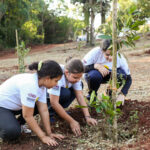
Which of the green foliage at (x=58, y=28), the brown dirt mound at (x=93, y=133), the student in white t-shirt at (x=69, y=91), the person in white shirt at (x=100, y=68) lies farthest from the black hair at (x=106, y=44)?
the green foliage at (x=58, y=28)

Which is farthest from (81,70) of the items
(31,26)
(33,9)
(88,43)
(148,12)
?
(33,9)

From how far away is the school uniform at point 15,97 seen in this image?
1.84 meters

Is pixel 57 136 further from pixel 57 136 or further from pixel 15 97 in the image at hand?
pixel 15 97

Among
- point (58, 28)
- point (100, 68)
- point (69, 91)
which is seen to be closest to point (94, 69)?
point (100, 68)

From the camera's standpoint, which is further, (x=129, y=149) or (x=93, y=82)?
(x=93, y=82)

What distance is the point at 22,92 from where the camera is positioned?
187 centimetres

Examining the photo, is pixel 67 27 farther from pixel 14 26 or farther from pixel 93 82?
pixel 93 82

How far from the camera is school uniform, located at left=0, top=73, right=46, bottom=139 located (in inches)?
72.5

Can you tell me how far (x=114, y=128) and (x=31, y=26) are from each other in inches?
715

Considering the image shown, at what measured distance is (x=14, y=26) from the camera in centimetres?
1623

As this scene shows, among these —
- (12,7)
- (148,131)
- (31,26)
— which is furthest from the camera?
(31,26)

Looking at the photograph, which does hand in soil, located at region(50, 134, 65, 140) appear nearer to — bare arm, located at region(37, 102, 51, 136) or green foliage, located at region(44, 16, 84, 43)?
bare arm, located at region(37, 102, 51, 136)

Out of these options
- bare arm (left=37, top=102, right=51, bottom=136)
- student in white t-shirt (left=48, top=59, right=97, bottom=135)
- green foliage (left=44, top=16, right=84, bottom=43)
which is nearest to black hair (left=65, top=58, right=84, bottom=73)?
student in white t-shirt (left=48, top=59, right=97, bottom=135)

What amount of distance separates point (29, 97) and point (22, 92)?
88 mm
